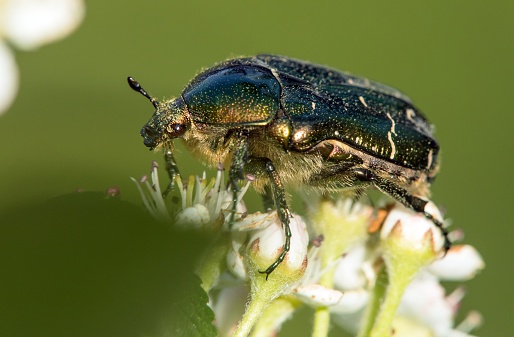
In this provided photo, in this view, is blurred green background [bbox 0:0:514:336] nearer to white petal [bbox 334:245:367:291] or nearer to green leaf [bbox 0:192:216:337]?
white petal [bbox 334:245:367:291]

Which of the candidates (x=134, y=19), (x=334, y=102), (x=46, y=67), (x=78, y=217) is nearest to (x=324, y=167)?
(x=334, y=102)

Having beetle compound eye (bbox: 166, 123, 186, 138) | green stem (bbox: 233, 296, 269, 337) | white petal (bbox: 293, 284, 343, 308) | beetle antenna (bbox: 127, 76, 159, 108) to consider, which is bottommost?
green stem (bbox: 233, 296, 269, 337)

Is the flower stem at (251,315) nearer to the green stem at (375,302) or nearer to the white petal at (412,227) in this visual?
the green stem at (375,302)

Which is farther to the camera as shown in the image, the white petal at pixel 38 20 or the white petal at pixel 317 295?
the white petal at pixel 317 295

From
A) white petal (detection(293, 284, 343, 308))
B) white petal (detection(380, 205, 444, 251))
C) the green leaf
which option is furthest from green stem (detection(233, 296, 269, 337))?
the green leaf

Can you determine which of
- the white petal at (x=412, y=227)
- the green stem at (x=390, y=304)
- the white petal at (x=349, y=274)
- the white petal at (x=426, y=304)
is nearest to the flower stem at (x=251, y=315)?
the green stem at (x=390, y=304)

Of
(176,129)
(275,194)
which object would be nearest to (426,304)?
(275,194)
